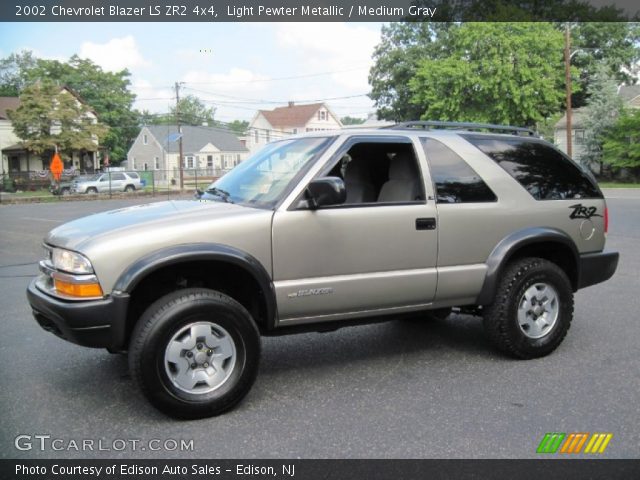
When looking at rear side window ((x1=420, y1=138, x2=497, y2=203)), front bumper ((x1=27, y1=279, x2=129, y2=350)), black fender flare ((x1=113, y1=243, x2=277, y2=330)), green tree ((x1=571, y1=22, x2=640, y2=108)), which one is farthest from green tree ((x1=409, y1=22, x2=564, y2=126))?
front bumper ((x1=27, y1=279, x2=129, y2=350))

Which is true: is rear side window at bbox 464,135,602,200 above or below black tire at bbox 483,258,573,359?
above

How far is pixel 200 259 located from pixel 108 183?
3842 cm

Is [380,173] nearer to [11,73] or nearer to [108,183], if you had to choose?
[108,183]

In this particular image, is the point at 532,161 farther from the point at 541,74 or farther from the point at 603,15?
the point at 603,15

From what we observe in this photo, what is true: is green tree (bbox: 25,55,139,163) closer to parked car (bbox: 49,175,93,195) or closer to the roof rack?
parked car (bbox: 49,175,93,195)

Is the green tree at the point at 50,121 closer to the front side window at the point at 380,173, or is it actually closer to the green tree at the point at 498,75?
the green tree at the point at 498,75

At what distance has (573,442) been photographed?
3.49m

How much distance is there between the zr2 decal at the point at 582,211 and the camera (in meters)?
5.21

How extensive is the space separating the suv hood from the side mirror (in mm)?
319

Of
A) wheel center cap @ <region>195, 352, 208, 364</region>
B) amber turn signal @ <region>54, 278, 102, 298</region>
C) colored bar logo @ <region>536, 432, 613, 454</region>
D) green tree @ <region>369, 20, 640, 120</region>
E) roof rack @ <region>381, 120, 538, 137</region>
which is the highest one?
green tree @ <region>369, 20, 640, 120</region>

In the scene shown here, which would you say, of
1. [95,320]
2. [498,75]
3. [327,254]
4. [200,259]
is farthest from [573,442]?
[498,75]

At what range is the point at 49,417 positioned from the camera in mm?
3877

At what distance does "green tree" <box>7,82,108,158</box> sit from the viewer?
41.4 metres
